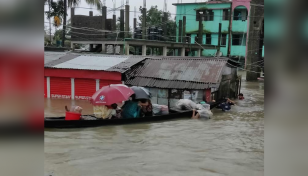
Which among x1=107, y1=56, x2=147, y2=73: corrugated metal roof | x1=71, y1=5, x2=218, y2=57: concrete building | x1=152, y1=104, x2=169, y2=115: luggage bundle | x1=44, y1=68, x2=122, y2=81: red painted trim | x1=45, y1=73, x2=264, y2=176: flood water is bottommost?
x1=45, y1=73, x2=264, y2=176: flood water

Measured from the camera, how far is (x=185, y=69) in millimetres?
14859

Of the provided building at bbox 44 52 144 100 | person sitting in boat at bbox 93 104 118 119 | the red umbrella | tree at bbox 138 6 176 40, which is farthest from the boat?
tree at bbox 138 6 176 40

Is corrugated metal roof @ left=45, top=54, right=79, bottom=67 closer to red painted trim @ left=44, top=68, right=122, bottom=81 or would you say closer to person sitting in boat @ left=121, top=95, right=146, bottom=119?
red painted trim @ left=44, top=68, right=122, bottom=81

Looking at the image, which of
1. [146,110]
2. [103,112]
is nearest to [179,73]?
[146,110]

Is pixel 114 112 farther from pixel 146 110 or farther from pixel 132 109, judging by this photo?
pixel 146 110

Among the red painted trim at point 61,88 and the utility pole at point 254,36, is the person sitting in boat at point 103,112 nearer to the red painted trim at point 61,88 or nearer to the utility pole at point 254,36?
the red painted trim at point 61,88

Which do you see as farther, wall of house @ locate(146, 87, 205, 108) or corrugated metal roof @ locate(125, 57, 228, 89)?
corrugated metal roof @ locate(125, 57, 228, 89)

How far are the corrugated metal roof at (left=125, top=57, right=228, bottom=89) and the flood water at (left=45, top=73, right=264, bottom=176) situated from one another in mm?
2228

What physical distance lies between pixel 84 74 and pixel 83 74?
0.21ft

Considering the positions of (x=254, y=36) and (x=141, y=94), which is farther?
(x=254, y=36)

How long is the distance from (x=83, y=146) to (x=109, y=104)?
220 cm

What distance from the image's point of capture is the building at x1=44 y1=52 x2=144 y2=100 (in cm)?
1514

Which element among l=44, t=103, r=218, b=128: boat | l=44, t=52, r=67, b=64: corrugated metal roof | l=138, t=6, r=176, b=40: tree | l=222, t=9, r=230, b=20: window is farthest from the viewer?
l=138, t=6, r=176, b=40: tree

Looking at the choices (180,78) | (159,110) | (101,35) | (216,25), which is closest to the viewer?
(159,110)
